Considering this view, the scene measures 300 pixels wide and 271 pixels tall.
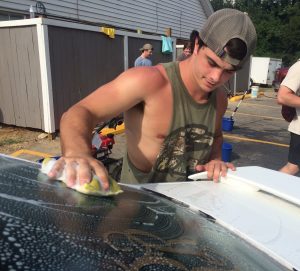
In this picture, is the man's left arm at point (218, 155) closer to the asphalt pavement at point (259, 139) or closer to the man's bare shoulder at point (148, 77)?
the man's bare shoulder at point (148, 77)

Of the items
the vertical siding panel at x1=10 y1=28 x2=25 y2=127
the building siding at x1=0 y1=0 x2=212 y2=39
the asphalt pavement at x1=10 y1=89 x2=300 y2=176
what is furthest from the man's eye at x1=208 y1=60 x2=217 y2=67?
the building siding at x1=0 y1=0 x2=212 y2=39

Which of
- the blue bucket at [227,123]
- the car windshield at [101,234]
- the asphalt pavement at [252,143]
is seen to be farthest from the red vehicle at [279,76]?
the car windshield at [101,234]

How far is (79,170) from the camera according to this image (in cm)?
110

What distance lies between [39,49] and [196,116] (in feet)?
19.1

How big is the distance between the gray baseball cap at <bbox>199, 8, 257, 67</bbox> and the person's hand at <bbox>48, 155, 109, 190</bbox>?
1.00 m

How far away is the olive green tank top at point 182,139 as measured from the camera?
1991 millimetres

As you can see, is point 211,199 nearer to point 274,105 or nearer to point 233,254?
point 233,254

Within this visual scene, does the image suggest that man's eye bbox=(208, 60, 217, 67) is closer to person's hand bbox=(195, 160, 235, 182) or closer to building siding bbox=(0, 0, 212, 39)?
person's hand bbox=(195, 160, 235, 182)

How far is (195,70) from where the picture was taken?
196 cm

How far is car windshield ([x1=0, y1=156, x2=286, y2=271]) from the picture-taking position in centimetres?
78

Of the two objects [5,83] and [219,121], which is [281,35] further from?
[219,121]

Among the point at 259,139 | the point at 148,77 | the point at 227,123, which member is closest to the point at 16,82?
the point at 227,123

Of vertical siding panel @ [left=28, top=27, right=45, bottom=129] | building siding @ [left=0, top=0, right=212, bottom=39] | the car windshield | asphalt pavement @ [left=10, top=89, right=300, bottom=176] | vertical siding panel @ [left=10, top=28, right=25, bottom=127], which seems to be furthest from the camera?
building siding @ [left=0, top=0, right=212, bottom=39]

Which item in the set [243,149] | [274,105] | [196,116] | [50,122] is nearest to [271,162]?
[243,149]
